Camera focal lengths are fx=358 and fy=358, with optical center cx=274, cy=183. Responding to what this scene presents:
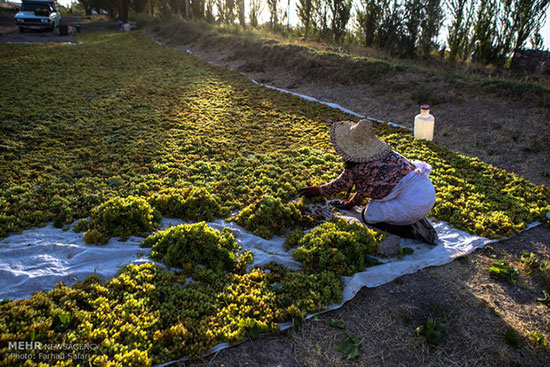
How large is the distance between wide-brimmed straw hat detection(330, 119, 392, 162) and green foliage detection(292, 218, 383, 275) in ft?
2.91

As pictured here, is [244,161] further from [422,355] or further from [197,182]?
[422,355]

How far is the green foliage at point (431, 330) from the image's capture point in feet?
10.4

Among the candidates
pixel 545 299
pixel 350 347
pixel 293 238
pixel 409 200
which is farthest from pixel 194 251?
pixel 545 299

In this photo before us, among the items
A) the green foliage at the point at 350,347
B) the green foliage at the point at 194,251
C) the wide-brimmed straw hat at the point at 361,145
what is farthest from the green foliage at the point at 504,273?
the green foliage at the point at 194,251

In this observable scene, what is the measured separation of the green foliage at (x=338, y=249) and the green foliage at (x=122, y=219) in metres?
1.93

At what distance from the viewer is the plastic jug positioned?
7992mm

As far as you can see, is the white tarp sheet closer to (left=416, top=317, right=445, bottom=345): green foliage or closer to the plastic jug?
(left=416, top=317, right=445, bottom=345): green foliage

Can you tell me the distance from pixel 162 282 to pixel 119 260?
691mm

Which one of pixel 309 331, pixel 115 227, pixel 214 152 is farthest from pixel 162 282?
pixel 214 152

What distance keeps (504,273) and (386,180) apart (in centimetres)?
162

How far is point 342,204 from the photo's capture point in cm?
510

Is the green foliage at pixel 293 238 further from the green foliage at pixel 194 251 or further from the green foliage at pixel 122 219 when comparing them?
the green foliage at pixel 122 219

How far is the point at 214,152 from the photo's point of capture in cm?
718

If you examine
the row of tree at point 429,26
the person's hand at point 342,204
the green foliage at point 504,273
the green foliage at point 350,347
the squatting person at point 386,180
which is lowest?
the green foliage at point 350,347
